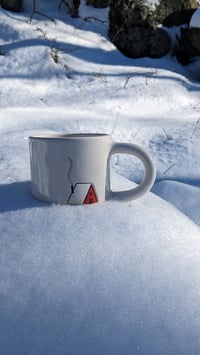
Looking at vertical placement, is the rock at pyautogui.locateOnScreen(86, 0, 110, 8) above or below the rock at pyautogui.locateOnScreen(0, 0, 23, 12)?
above

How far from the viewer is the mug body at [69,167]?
2.27 feet

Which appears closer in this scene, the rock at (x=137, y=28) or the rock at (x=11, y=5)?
the rock at (x=11, y=5)

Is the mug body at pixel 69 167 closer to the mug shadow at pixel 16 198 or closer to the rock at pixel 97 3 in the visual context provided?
the mug shadow at pixel 16 198

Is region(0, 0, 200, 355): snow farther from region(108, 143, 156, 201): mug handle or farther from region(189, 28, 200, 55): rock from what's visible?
region(189, 28, 200, 55): rock

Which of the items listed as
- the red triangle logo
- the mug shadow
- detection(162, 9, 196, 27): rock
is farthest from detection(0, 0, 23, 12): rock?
the red triangle logo

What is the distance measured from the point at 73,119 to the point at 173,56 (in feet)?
6.27

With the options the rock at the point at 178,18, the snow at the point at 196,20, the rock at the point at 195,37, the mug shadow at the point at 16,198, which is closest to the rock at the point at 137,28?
the rock at the point at 178,18

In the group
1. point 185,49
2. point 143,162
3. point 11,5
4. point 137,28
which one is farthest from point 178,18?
point 143,162

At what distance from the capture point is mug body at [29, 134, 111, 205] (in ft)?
2.27

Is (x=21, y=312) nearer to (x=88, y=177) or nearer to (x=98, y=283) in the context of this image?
(x=98, y=283)

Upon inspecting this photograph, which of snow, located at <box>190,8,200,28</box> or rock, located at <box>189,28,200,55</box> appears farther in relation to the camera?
rock, located at <box>189,28,200,55</box>

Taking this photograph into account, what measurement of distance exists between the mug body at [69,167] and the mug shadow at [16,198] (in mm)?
19

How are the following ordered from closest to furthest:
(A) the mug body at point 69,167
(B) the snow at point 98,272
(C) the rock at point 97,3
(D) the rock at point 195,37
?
(B) the snow at point 98,272
(A) the mug body at point 69,167
(D) the rock at point 195,37
(C) the rock at point 97,3

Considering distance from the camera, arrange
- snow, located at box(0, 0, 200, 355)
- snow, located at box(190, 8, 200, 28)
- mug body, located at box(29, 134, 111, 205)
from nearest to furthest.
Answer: snow, located at box(0, 0, 200, 355)
mug body, located at box(29, 134, 111, 205)
snow, located at box(190, 8, 200, 28)
